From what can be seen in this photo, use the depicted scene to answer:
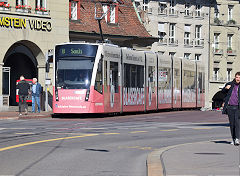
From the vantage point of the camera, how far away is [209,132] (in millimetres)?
21375

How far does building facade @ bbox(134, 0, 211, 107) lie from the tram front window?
4407 centimetres

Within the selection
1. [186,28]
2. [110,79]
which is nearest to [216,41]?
[186,28]

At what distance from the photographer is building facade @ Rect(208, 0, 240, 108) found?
8125 cm

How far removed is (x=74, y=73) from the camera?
3016cm

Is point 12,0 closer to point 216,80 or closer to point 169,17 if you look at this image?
point 169,17

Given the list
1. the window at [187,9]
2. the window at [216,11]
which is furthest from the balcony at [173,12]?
the window at [216,11]

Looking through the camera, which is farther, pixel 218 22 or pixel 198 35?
pixel 218 22

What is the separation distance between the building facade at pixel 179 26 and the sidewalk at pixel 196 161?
60.1 meters

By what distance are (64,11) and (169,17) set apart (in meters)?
36.2

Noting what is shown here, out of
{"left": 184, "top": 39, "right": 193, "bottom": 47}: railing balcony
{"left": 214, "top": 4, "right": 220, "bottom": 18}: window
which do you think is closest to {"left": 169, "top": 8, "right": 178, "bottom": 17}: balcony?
{"left": 184, "top": 39, "right": 193, "bottom": 47}: railing balcony

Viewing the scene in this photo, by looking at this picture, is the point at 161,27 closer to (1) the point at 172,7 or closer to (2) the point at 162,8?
(2) the point at 162,8

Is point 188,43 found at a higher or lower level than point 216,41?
lower

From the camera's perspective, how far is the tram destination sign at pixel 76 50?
30406 millimetres

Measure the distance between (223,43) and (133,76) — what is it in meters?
48.5
